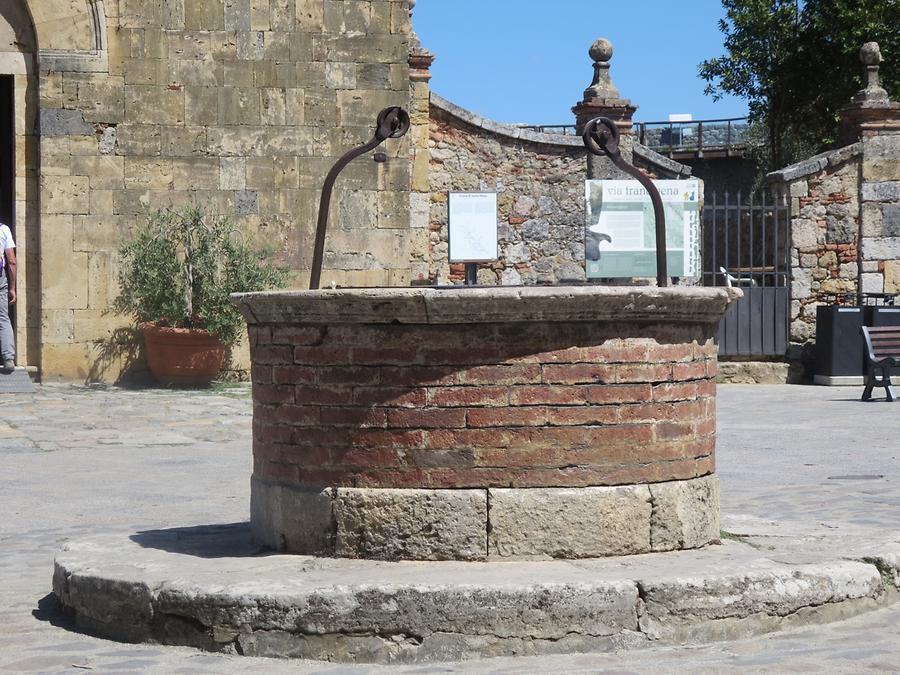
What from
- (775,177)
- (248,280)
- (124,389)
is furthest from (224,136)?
(775,177)

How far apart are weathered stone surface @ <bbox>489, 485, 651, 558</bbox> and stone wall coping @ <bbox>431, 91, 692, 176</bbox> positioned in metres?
12.7

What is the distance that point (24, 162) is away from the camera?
45.3 ft

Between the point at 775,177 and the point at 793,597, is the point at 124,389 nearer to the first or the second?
the point at 775,177

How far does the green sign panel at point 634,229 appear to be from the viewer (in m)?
15.8

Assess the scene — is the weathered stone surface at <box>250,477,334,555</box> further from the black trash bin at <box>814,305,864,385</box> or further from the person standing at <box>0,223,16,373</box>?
the black trash bin at <box>814,305,864,385</box>

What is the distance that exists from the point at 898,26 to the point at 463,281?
15269 mm

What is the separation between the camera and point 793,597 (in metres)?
4.72

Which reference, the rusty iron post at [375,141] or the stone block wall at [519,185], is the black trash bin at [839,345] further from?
the rusty iron post at [375,141]

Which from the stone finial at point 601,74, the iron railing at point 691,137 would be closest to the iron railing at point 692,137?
the iron railing at point 691,137

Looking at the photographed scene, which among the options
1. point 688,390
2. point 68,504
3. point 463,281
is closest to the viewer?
point 688,390

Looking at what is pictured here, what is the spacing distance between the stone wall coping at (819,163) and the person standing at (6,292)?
868 cm

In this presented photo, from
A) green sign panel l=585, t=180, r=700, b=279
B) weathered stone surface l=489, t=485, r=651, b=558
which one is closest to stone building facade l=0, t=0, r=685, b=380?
green sign panel l=585, t=180, r=700, b=279

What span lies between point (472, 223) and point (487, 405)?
11.4 meters

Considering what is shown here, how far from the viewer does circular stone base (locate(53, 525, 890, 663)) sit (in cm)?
440
